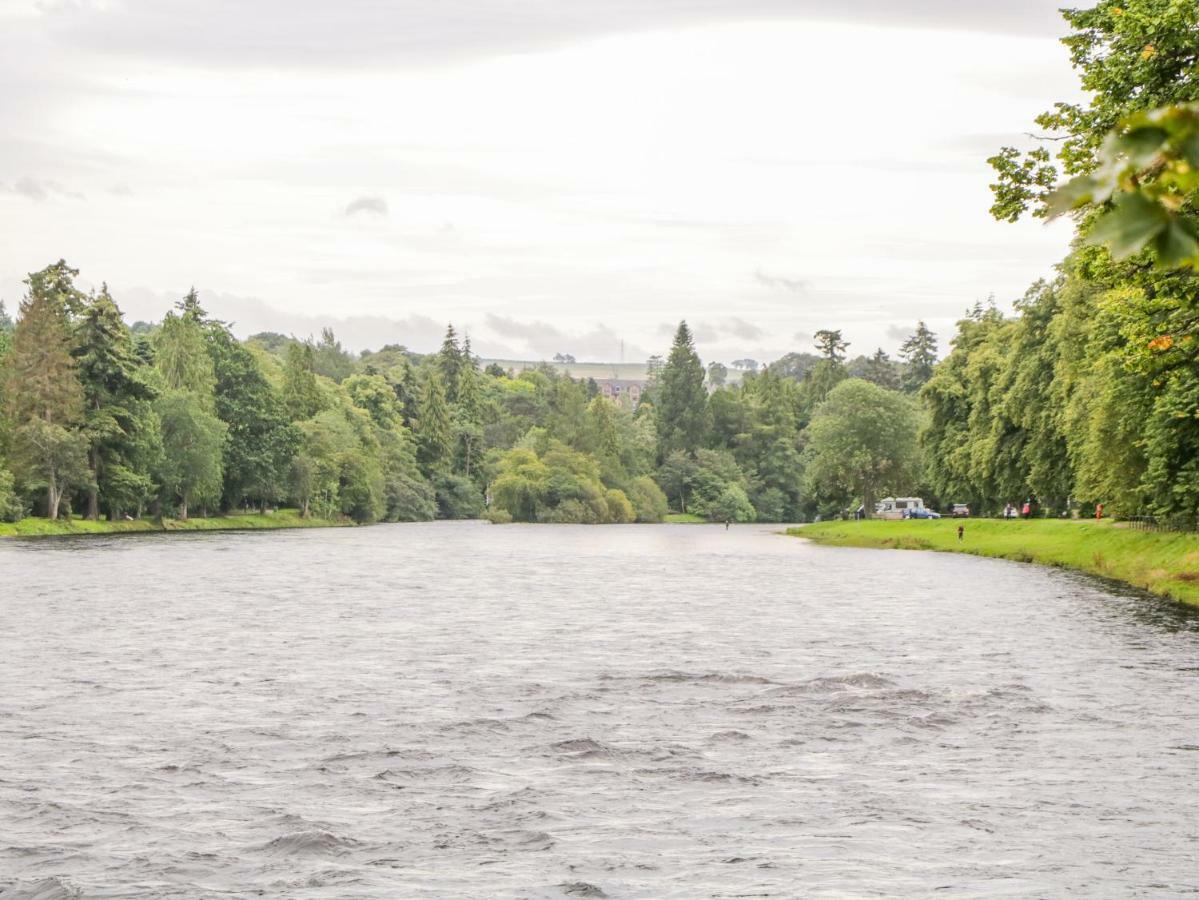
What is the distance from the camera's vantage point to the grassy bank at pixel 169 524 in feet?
368

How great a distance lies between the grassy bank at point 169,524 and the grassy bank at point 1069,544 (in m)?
58.8

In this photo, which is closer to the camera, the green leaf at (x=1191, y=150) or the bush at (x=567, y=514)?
the green leaf at (x=1191, y=150)

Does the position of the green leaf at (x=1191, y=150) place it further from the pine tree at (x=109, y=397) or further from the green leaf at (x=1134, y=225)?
the pine tree at (x=109, y=397)

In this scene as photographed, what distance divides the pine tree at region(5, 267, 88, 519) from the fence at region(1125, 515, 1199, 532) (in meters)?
83.9

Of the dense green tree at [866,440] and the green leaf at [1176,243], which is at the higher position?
the dense green tree at [866,440]

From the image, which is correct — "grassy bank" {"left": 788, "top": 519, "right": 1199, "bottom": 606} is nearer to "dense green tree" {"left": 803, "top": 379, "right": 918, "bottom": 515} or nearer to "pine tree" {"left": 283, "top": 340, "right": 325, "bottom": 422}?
"dense green tree" {"left": 803, "top": 379, "right": 918, "bottom": 515}

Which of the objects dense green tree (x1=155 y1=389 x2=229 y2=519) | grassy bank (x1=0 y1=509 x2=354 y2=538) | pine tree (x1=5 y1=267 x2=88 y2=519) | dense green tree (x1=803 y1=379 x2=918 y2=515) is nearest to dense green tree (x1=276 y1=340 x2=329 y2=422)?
grassy bank (x1=0 y1=509 x2=354 y2=538)

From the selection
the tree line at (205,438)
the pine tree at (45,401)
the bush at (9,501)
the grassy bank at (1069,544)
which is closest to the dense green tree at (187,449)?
the tree line at (205,438)

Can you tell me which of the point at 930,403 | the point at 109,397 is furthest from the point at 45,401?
the point at 930,403

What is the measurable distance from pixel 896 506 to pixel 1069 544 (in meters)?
90.0

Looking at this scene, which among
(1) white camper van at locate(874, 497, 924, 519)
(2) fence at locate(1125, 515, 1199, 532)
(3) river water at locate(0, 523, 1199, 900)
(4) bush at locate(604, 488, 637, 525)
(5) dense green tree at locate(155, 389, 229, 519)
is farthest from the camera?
(4) bush at locate(604, 488, 637, 525)

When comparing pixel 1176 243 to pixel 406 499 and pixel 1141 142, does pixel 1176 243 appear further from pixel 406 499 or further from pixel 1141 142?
pixel 406 499

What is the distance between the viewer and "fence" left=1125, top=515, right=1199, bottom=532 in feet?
203

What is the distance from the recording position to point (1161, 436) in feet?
184
